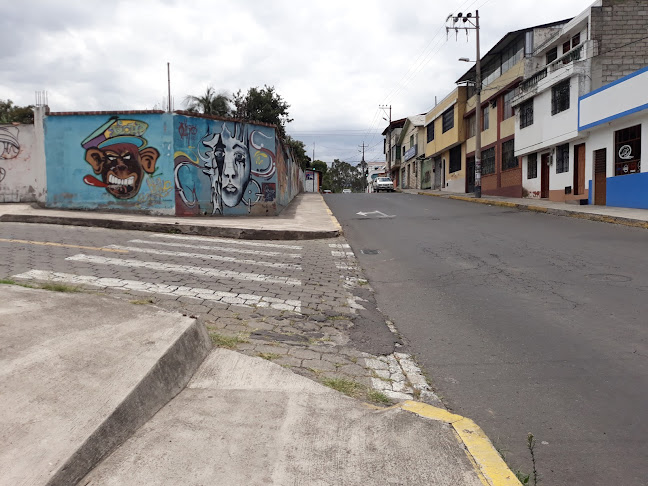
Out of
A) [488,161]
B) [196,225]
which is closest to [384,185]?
[488,161]

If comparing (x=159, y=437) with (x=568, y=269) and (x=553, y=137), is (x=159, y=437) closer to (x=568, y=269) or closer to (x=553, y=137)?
(x=568, y=269)

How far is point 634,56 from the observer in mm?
20141

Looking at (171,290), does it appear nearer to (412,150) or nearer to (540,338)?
(540,338)

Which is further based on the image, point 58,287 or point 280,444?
point 58,287

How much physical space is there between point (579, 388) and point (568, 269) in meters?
4.48

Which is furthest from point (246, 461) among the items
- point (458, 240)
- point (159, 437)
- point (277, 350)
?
point (458, 240)

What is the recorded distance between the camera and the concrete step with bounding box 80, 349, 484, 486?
7.90 ft

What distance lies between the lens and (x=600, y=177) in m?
19.6

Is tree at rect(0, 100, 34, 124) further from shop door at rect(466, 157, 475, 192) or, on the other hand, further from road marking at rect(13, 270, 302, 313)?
road marking at rect(13, 270, 302, 313)

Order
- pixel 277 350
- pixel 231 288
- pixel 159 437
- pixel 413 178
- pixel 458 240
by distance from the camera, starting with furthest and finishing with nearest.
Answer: pixel 413 178
pixel 458 240
pixel 231 288
pixel 277 350
pixel 159 437

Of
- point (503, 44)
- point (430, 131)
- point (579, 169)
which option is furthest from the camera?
point (430, 131)

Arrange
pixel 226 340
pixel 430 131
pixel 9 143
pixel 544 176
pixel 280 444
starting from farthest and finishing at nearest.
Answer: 1. pixel 430 131
2. pixel 544 176
3. pixel 9 143
4. pixel 226 340
5. pixel 280 444

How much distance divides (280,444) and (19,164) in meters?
16.1

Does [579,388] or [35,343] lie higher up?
[35,343]
